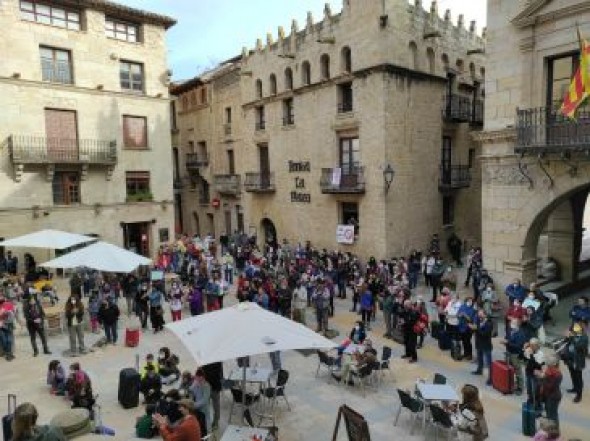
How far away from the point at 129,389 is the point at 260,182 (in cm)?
1997

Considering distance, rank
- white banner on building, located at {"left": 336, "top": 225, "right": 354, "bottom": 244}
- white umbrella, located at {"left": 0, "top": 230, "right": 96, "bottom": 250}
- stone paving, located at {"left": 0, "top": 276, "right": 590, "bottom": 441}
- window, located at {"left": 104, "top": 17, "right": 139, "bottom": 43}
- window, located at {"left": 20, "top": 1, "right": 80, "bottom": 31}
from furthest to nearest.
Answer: window, located at {"left": 104, "top": 17, "right": 139, "bottom": 43} → window, located at {"left": 20, "top": 1, "right": 80, "bottom": 31} → white banner on building, located at {"left": 336, "top": 225, "right": 354, "bottom": 244} → white umbrella, located at {"left": 0, "top": 230, "right": 96, "bottom": 250} → stone paving, located at {"left": 0, "top": 276, "right": 590, "bottom": 441}

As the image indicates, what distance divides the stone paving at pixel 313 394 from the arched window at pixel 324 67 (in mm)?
15121

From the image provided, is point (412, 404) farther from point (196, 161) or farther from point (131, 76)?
point (196, 161)

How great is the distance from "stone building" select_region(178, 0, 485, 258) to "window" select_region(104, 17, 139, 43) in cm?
671

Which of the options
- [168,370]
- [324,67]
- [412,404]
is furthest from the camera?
[324,67]

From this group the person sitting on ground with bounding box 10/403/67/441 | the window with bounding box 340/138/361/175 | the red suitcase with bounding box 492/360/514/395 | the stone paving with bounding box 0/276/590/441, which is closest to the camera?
the person sitting on ground with bounding box 10/403/67/441

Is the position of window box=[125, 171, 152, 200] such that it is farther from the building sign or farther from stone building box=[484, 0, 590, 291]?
stone building box=[484, 0, 590, 291]

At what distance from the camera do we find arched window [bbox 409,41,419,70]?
2347 centimetres

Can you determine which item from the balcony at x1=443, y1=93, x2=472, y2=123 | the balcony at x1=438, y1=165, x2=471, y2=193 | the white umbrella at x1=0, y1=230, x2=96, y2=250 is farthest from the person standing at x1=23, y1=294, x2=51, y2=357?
the balcony at x1=443, y1=93, x2=472, y2=123

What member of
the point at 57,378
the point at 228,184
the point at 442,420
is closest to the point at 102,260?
the point at 57,378

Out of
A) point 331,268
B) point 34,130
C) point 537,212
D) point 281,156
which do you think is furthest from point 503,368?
point 34,130

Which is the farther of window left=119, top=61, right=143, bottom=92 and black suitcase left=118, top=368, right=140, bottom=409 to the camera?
window left=119, top=61, right=143, bottom=92

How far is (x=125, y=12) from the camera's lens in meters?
27.9

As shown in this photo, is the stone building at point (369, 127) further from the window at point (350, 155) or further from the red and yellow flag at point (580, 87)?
the red and yellow flag at point (580, 87)
